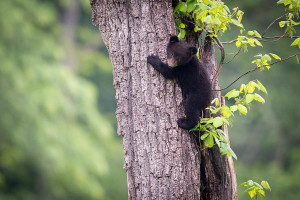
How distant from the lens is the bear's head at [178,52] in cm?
339

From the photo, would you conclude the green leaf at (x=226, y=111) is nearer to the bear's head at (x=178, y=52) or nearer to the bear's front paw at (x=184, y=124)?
the bear's front paw at (x=184, y=124)

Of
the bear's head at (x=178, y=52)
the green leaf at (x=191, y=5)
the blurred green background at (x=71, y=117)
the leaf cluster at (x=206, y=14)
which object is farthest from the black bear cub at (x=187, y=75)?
the blurred green background at (x=71, y=117)

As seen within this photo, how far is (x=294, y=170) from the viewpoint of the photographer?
41.4ft

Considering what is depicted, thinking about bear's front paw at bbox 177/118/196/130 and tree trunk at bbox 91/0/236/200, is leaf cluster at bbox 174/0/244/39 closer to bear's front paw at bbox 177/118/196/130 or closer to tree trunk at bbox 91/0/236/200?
tree trunk at bbox 91/0/236/200

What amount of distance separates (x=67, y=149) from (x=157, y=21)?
8.28m

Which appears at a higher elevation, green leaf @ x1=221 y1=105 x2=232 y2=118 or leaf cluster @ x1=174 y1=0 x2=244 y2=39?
leaf cluster @ x1=174 y1=0 x2=244 y2=39

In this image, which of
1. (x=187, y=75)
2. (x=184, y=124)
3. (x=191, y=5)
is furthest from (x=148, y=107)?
(x=191, y=5)

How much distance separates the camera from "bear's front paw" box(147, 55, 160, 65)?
3.17 meters

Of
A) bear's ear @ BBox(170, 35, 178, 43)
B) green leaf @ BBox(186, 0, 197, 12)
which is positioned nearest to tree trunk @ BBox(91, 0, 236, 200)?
bear's ear @ BBox(170, 35, 178, 43)

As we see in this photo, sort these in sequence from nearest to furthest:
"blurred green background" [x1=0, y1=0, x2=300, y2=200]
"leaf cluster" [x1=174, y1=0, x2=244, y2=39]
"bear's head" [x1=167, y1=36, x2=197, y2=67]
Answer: "leaf cluster" [x1=174, y1=0, x2=244, y2=39] < "bear's head" [x1=167, y1=36, x2=197, y2=67] < "blurred green background" [x1=0, y1=0, x2=300, y2=200]

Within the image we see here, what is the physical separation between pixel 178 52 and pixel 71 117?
8393 millimetres

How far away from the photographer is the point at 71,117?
1140 cm

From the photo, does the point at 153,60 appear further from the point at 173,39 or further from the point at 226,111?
the point at 226,111

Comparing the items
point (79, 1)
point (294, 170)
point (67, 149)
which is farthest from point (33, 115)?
point (294, 170)
